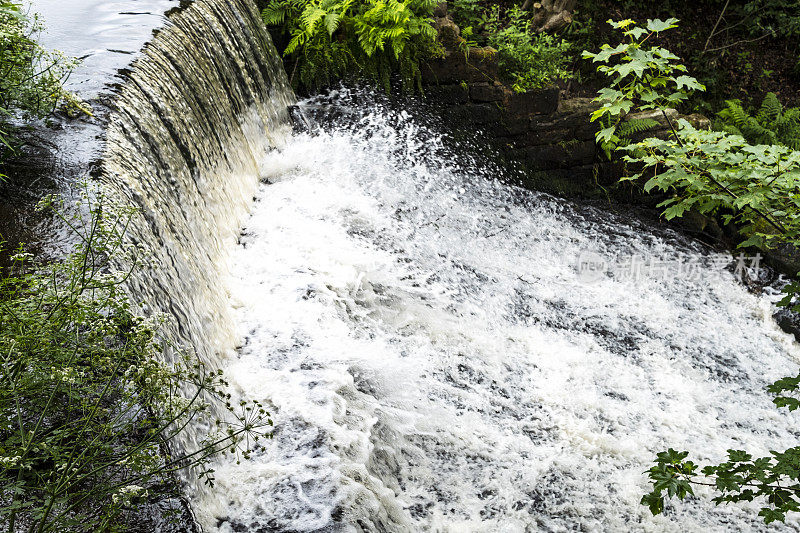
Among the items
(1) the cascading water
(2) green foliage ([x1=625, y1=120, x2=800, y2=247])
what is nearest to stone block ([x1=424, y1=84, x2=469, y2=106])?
(1) the cascading water

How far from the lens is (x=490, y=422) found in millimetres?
4070

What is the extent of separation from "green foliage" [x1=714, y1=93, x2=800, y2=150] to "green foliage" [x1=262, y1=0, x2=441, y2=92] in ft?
12.9

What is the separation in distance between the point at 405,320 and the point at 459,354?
492 mm

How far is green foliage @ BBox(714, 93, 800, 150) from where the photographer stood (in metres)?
7.88

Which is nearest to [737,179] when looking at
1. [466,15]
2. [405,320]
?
[405,320]

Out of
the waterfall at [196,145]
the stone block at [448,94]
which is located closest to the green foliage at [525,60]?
the stone block at [448,94]

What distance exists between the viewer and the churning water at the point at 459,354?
352 centimetres

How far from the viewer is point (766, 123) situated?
8328mm

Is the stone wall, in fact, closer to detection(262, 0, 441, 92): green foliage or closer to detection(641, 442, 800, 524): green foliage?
detection(262, 0, 441, 92): green foliage

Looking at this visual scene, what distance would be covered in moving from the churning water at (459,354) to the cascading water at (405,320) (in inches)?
0.7

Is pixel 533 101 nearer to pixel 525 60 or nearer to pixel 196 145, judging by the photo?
pixel 525 60

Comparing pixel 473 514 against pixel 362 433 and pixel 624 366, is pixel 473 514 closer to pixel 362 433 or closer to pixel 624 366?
pixel 362 433

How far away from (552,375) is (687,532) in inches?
51.9

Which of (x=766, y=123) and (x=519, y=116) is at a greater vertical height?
(x=519, y=116)
